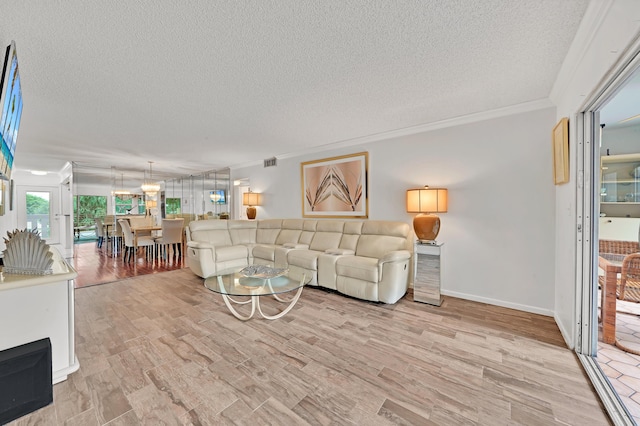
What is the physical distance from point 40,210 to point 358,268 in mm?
9919

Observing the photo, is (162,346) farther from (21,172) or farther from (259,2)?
(21,172)

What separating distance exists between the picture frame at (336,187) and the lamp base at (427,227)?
42.3 inches

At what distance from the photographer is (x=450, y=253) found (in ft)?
11.0

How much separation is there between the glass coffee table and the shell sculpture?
1.17m

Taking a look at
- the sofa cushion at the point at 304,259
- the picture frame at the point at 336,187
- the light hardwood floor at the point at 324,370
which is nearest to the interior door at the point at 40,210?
the light hardwood floor at the point at 324,370

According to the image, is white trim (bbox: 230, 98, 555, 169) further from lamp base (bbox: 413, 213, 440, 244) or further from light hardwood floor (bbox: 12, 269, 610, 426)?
light hardwood floor (bbox: 12, 269, 610, 426)

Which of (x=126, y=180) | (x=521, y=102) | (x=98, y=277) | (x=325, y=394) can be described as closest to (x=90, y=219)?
(x=126, y=180)

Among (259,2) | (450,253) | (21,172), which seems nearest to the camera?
(259,2)

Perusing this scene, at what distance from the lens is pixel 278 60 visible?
196cm

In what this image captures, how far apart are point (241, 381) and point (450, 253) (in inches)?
113

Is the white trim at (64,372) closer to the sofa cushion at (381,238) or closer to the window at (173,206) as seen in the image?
the sofa cushion at (381,238)

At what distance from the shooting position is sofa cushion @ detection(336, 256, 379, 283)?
306 cm

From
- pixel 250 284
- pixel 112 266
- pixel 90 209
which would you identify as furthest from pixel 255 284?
pixel 90 209

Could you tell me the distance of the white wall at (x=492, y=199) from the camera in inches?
108
